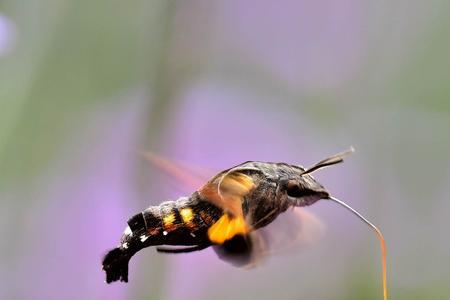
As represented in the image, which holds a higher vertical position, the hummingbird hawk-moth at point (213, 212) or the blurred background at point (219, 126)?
the blurred background at point (219, 126)

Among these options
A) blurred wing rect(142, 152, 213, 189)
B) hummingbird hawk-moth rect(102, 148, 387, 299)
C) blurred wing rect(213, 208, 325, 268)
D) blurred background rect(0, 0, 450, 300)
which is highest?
blurred background rect(0, 0, 450, 300)

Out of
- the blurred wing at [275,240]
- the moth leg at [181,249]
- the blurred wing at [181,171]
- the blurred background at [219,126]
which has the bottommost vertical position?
the blurred wing at [275,240]

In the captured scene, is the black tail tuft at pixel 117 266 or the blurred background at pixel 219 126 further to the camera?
the blurred background at pixel 219 126

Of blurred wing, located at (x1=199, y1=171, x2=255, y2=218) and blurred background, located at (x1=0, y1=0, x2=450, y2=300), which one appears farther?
blurred background, located at (x1=0, y1=0, x2=450, y2=300)

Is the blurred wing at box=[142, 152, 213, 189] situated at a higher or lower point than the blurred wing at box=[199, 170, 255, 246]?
higher

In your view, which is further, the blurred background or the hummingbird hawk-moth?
the blurred background

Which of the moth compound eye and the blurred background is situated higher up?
the blurred background
